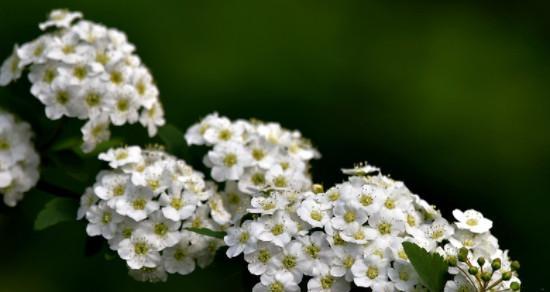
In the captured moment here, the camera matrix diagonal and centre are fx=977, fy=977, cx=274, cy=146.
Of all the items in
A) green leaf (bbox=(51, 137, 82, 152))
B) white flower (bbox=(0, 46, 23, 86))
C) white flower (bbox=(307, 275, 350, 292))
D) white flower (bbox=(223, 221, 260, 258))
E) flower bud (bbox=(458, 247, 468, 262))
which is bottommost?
white flower (bbox=(307, 275, 350, 292))

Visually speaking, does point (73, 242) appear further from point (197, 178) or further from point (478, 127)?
point (197, 178)

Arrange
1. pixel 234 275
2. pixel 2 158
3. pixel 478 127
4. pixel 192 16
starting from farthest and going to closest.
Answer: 1. pixel 192 16
2. pixel 478 127
3. pixel 2 158
4. pixel 234 275

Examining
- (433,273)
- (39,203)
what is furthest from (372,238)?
(39,203)

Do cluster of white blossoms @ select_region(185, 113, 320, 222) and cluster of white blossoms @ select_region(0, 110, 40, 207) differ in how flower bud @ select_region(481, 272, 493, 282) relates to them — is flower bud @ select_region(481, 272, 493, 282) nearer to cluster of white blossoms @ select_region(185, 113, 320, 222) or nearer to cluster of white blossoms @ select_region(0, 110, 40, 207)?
cluster of white blossoms @ select_region(185, 113, 320, 222)

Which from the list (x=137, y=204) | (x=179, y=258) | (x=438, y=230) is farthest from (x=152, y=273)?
(x=438, y=230)

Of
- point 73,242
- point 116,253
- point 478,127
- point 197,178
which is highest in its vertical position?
point 478,127

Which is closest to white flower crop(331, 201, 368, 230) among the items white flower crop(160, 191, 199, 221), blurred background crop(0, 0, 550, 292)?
white flower crop(160, 191, 199, 221)

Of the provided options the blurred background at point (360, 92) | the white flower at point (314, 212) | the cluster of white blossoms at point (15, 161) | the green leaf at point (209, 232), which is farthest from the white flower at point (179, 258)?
the blurred background at point (360, 92)
